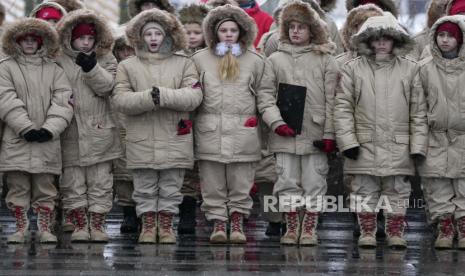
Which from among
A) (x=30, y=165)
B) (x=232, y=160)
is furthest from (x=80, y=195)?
(x=232, y=160)

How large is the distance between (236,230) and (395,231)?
1.38 meters

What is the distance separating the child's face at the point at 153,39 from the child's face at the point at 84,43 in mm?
482

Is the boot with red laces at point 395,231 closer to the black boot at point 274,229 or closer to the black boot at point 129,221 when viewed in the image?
the black boot at point 274,229

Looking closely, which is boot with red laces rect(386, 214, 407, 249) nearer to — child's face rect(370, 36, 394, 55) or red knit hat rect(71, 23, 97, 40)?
child's face rect(370, 36, 394, 55)

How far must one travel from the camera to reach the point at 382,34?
13133mm

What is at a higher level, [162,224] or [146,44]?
[146,44]

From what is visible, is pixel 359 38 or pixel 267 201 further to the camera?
pixel 267 201

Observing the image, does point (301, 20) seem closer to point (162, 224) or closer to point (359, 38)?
point (359, 38)

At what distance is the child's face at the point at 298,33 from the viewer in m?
13.3

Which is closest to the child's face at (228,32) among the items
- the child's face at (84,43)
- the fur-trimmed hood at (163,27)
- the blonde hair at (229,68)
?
the blonde hair at (229,68)

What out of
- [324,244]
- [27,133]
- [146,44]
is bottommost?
[324,244]

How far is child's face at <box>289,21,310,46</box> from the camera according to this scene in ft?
43.7

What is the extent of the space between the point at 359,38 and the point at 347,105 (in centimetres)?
61

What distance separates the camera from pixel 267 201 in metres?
14.2
